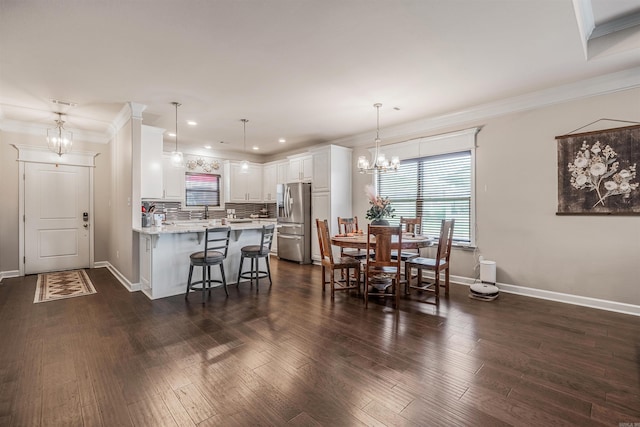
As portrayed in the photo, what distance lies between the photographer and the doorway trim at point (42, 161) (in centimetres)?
517

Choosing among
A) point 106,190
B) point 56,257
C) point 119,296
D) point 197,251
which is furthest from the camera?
point 106,190

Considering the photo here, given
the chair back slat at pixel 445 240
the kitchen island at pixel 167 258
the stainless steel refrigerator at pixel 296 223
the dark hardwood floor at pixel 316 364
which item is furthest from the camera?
the stainless steel refrigerator at pixel 296 223

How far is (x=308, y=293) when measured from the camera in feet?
13.6

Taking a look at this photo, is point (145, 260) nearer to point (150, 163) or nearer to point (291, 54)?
point (150, 163)

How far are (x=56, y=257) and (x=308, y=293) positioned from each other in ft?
16.2

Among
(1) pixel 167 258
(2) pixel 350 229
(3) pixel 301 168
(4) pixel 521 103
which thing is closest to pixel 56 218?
(1) pixel 167 258

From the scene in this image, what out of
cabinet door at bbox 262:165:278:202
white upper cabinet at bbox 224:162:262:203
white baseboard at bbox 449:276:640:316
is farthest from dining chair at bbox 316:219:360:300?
white upper cabinet at bbox 224:162:262:203

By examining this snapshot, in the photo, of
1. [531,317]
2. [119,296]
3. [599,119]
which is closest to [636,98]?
[599,119]

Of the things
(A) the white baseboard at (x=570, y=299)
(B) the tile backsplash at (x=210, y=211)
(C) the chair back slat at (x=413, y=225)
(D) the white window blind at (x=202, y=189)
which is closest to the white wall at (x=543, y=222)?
(A) the white baseboard at (x=570, y=299)

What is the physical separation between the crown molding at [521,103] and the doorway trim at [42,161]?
5.50 m

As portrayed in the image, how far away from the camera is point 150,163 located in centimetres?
462

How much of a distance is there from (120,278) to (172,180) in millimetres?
2420

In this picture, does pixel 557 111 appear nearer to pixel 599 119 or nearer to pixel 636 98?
pixel 599 119

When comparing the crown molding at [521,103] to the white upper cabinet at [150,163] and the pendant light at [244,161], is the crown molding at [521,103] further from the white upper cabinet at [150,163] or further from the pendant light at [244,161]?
the white upper cabinet at [150,163]
